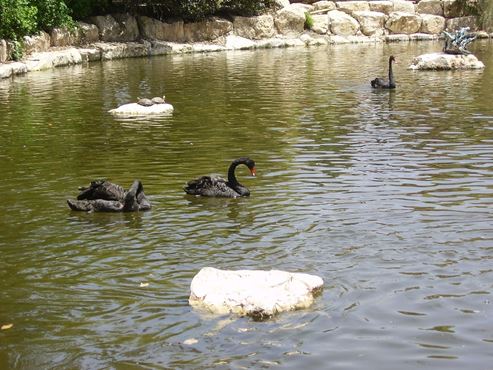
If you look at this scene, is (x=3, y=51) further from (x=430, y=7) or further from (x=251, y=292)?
(x=430, y=7)

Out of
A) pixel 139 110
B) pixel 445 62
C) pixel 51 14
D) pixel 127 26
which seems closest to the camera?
pixel 139 110

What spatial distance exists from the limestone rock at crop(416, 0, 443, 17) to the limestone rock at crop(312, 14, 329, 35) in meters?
7.69

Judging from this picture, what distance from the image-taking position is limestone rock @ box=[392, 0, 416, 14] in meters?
49.7

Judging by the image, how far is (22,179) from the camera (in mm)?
12602

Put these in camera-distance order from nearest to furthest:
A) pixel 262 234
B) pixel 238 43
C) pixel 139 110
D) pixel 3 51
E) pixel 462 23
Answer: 1. pixel 262 234
2. pixel 139 110
3. pixel 3 51
4. pixel 238 43
5. pixel 462 23

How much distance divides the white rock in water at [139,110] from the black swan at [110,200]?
334 inches

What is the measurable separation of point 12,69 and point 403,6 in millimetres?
29379

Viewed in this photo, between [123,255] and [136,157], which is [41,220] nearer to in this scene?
[123,255]

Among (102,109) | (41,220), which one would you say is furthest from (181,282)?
(102,109)

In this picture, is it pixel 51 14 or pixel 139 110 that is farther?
pixel 51 14

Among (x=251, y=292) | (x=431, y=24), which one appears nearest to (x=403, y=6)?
(x=431, y=24)

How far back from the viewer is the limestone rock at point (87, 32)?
36.5 m

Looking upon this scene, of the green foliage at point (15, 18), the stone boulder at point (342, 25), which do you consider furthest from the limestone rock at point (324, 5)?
the green foliage at point (15, 18)

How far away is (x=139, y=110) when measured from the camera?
1903 cm
